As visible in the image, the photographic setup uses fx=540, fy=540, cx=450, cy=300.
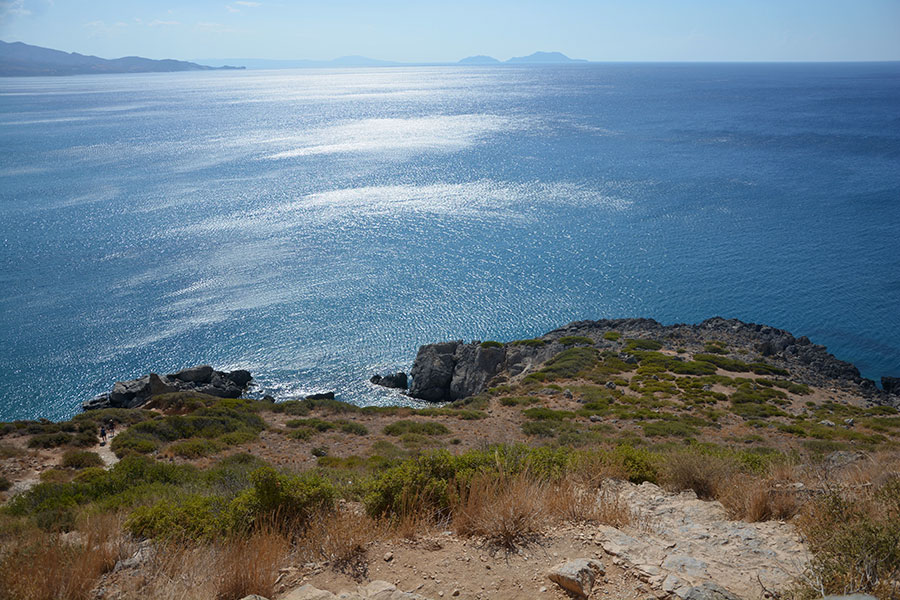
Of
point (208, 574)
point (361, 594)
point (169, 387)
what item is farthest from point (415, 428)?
point (208, 574)

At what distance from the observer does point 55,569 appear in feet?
20.4

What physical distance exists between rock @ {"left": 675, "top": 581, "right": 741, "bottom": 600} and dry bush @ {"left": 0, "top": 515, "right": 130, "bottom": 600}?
22.9 ft

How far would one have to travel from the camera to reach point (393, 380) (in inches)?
1572

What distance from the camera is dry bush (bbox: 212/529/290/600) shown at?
6383 millimetres

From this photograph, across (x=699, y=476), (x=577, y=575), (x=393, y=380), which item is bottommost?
(x=393, y=380)

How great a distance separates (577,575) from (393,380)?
112ft

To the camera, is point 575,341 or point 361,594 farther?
point 575,341

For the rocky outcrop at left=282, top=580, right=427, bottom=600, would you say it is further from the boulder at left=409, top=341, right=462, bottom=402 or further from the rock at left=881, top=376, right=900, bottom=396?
the rock at left=881, top=376, right=900, bottom=396

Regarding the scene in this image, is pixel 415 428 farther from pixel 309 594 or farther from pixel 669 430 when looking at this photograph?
pixel 309 594

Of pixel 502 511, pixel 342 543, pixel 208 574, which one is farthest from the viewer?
pixel 502 511

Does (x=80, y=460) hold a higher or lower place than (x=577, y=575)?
lower

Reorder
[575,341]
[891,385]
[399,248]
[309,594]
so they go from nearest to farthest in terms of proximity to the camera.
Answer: [309,594]
[891,385]
[575,341]
[399,248]

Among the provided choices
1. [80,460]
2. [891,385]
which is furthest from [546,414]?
[891,385]

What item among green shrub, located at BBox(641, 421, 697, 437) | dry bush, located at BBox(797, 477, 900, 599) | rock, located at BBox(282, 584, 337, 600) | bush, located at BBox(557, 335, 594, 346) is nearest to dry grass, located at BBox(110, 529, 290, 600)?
rock, located at BBox(282, 584, 337, 600)
